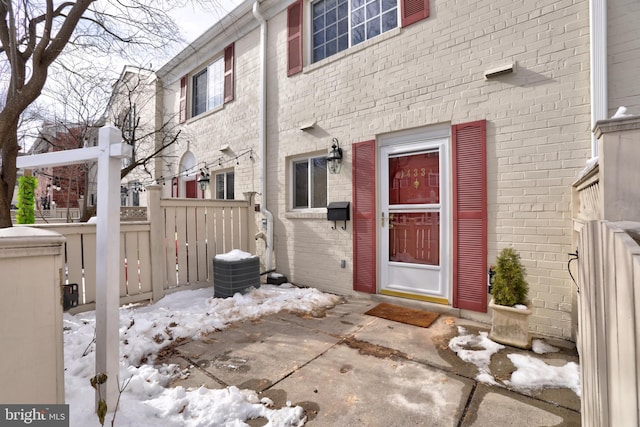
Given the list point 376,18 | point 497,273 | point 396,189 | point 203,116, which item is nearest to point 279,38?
point 376,18

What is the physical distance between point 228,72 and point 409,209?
5615 millimetres

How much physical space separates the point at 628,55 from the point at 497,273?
245cm

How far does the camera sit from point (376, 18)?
4.64 meters

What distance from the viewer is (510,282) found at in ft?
9.82

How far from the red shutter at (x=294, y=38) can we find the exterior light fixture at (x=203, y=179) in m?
3.53

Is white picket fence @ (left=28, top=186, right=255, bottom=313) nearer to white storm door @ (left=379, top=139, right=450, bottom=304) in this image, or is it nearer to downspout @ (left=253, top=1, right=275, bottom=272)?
downspout @ (left=253, top=1, right=275, bottom=272)

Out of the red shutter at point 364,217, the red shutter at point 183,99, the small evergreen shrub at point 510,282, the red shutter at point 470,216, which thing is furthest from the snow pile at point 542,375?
the red shutter at point 183,99

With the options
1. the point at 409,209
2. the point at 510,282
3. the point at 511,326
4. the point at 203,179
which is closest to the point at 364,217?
the point at 409,209

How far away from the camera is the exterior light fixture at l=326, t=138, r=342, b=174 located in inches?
190

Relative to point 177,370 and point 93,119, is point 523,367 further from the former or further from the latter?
point 93,119

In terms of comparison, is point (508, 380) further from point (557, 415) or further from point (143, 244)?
point (143, 244)

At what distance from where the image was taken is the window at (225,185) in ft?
23.9

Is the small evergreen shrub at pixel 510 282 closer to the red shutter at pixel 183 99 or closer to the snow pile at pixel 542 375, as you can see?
the snow pile at pixel 542 375

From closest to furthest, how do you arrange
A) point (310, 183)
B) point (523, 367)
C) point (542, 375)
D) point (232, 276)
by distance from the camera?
point (542, 375) → point (523, 367) → point (232, 276) → point (310, 183)
